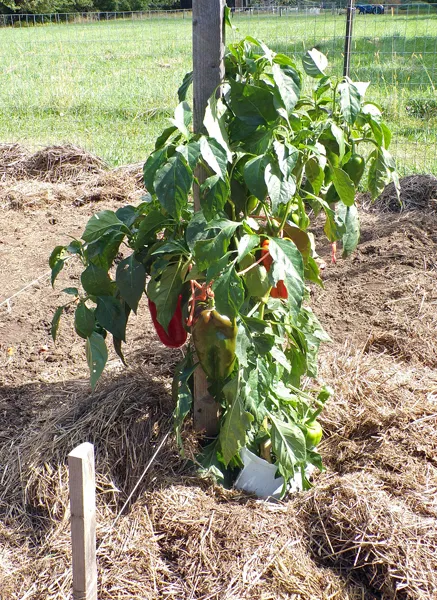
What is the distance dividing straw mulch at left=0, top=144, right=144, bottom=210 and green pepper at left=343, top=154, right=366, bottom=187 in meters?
3.26

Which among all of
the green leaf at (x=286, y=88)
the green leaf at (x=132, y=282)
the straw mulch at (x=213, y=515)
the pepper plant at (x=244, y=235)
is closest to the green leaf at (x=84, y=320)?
the pepper plant at (x=244, y=235)

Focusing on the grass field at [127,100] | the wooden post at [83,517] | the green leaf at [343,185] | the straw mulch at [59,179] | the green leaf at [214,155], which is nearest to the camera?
the wooden post at [83,517]

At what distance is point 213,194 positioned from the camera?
1.73 m

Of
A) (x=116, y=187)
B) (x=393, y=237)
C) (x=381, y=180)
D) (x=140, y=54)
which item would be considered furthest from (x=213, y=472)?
(x=140, y=54)

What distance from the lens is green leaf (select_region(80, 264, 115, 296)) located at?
2070mm

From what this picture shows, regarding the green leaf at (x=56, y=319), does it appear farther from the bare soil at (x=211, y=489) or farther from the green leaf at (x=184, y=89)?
the green leaf at (x=184, y=89)

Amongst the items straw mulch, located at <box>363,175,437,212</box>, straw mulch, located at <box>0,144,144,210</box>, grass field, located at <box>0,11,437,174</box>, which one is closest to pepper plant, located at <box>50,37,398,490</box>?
straw mulch, located at <box>363,175,437,212</box>

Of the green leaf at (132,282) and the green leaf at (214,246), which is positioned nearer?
the green leaf at (214,246)

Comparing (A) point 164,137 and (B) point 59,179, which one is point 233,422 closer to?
(A) point 164,137

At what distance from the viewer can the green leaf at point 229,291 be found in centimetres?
172

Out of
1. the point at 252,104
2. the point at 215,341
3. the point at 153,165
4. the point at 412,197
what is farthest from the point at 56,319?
the point at 412,197

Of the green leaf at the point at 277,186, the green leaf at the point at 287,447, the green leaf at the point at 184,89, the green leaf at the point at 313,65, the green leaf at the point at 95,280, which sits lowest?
the green leaf at the point at 287,447

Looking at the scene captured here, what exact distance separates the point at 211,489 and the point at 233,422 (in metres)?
0.39

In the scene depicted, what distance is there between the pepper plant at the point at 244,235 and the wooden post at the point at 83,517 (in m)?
0.52
